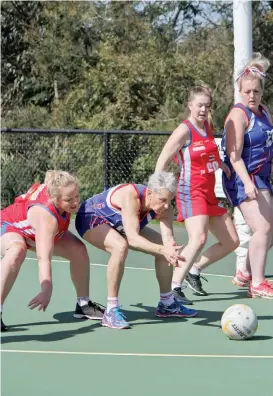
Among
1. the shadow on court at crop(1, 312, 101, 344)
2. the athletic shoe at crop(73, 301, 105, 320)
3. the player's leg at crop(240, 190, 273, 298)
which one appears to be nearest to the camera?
the shadow on court at crop(1, 312, 101, 344)

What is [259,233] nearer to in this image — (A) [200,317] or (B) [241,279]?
(B) [241,279]

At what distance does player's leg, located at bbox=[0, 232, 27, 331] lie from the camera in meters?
6.79

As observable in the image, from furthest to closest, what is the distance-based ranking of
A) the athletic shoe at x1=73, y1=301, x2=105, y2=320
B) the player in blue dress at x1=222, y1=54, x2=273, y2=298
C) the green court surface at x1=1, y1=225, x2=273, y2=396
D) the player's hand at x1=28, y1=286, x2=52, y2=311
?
the player in blue dress at x1=222, y1=54, x2=273, y2=298, the athletic shoe at x1=73, y1=301, x2=105, y2=320, the player's hand at x1=28, y1=286, x2=52, y2=311, the green court surface at x1=1, y1=225, x2=273, y2=396

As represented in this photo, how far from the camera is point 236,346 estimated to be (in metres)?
6.55

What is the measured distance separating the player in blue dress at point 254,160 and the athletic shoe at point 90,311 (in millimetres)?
1609

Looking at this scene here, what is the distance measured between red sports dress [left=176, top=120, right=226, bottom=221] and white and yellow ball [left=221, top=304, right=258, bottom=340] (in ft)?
4.90

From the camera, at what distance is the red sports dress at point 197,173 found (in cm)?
805

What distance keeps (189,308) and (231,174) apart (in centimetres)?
132

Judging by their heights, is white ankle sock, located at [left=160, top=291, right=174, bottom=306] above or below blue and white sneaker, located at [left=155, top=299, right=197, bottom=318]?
above

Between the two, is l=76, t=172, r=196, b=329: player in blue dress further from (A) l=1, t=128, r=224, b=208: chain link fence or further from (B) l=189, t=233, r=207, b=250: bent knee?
(A) l=1, t=128, r=224, b=208: chain link fence

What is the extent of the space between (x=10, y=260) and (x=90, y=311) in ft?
3.22

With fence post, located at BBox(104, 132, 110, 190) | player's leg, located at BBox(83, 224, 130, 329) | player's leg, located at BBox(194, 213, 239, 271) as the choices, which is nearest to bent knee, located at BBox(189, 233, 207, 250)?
player's leg, located at BBox(194, 213, 239, 271)

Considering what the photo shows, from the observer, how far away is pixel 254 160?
8297 mm

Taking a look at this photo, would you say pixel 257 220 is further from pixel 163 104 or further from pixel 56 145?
pixel 163 104
